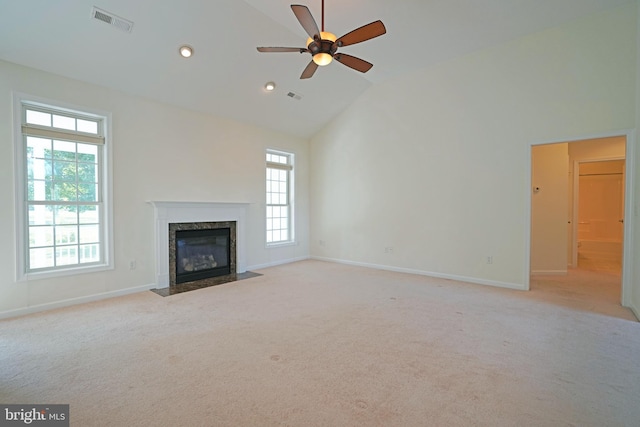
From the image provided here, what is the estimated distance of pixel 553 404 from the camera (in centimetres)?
195

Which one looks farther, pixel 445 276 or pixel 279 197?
pixel 279 197

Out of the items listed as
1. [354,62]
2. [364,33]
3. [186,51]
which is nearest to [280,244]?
[186,51]

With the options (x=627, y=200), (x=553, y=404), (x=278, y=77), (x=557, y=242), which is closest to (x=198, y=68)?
(x=278, y=77)

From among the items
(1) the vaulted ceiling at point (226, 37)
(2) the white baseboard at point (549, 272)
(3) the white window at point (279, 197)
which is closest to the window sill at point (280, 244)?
(3) the white window at point (279, 197)

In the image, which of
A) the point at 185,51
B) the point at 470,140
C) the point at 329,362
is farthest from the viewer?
the point at 470,140

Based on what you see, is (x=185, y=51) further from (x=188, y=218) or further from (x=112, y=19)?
(x=188, y=218)

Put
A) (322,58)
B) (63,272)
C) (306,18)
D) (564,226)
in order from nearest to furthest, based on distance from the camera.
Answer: (306,18) → (322,58) → (63,272) → (564,226)

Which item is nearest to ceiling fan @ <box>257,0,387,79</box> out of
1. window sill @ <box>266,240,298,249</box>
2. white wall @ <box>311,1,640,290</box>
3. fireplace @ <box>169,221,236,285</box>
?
white wall @ <box>311,1,640,290</box>

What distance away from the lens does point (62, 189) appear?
396 centimetres

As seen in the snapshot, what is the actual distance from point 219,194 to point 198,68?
2.16 m

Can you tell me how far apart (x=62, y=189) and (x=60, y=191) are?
3 cm

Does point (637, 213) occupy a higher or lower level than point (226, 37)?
lower

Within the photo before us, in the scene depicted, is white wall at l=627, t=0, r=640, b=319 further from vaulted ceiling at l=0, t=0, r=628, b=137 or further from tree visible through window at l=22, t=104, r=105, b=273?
tree visible through window at l=22, t=104, r=105, b=273

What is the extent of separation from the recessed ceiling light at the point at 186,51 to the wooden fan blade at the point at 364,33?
2.29 meters
